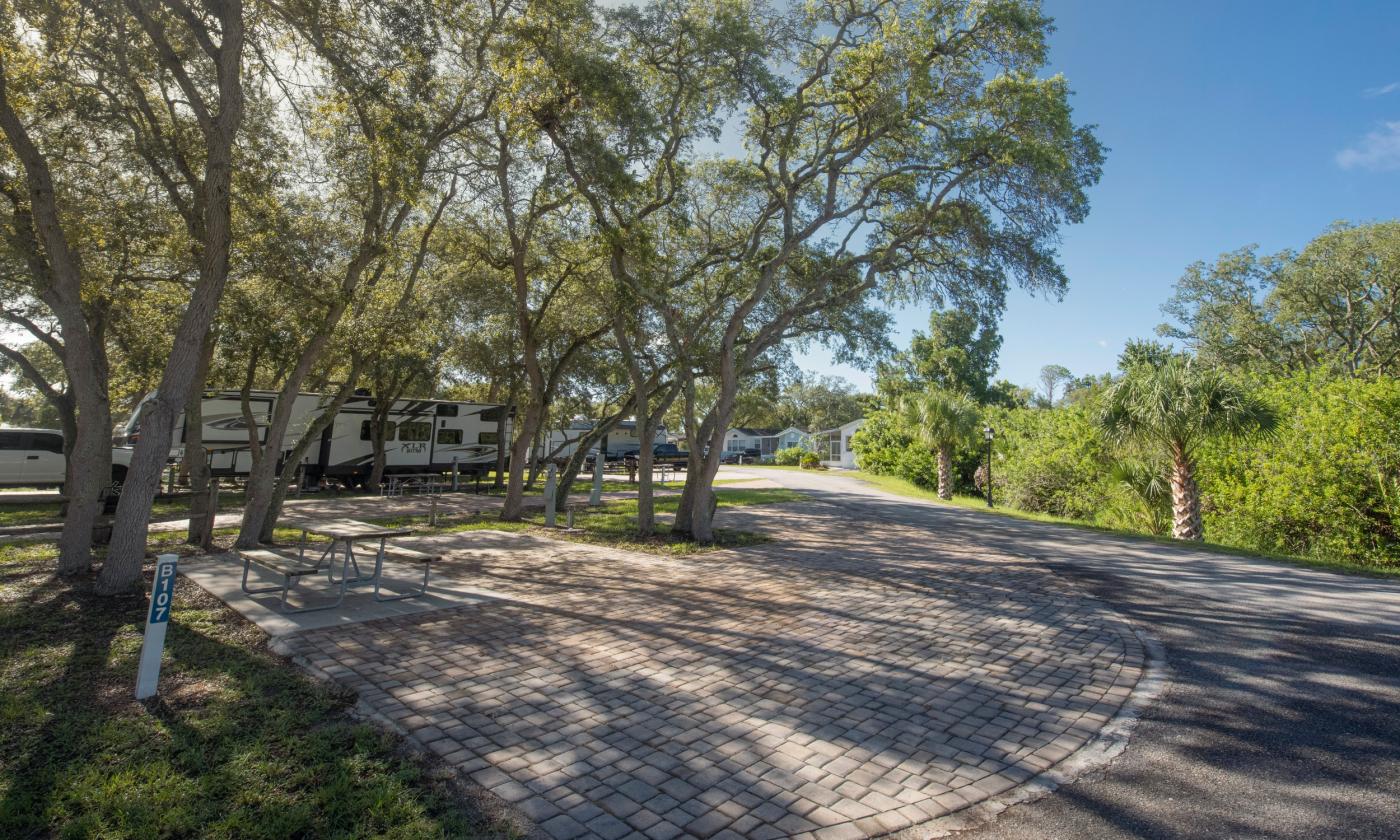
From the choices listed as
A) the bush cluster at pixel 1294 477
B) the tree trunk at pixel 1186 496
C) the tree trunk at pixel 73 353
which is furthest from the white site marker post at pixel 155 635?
the tree trunk at pixel 1186 496

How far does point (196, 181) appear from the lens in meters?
8.95

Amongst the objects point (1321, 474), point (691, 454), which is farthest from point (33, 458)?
Result: point (1321, 474)

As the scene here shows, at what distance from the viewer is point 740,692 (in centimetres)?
465

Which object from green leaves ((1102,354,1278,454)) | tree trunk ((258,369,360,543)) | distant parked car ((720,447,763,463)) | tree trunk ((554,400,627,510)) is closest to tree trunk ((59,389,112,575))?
tree trunk ((258,369,360,543))

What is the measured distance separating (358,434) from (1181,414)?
2291 centimetres

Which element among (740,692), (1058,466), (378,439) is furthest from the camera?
(378,439)

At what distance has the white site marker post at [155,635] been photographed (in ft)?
13.7

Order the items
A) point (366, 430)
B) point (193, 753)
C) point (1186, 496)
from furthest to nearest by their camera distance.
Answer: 1. point (366, 430)
2. point (1186, 496)
3. point (193, 753)

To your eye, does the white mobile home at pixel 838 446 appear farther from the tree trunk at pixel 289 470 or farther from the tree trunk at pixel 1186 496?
the tree trunk at pixel 289 470

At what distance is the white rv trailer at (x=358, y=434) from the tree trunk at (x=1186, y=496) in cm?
1987

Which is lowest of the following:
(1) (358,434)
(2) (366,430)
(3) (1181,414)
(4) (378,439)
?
(4) (378,439)

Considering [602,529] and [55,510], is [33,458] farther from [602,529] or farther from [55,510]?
[602,529]

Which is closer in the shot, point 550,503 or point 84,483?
point 84,483

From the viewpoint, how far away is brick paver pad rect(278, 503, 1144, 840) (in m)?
3.25
